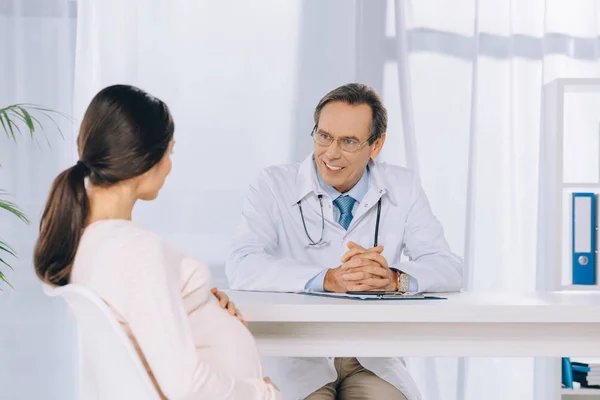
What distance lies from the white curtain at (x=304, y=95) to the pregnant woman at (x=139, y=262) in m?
1.98

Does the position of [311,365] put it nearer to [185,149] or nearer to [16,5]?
[185,149]

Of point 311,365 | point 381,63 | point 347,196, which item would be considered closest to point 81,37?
point 381,63

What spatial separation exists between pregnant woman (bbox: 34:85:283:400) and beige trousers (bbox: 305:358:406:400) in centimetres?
73

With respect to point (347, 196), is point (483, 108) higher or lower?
higher


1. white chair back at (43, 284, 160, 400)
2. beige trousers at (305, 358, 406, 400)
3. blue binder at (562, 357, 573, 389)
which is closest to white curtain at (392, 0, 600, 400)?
blue binder at (562, 357, 573, 389)

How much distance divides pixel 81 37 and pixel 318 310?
2060 millimetres

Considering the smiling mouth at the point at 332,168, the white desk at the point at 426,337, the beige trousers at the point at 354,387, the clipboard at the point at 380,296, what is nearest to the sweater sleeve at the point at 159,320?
the white desk at the point at 426,337

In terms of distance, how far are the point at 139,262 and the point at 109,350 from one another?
13 centimetres

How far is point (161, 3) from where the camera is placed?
3.26m

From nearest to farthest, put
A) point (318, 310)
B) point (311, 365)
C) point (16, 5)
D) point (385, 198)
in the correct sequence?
point (318, 310) < point (311, 365) < point (385, 198) < point (16, 5)

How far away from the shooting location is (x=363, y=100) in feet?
7.65

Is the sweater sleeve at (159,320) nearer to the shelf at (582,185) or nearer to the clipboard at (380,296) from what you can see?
the clipboard at (380,296)

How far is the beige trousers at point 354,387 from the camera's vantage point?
199cm

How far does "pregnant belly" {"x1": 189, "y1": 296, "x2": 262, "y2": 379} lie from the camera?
1260mm
